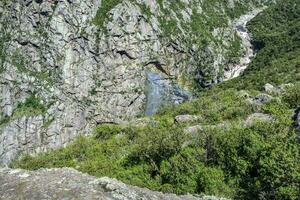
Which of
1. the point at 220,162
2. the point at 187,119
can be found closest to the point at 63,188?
the point at 220,162

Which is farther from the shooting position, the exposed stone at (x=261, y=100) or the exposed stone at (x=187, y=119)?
the exposed stone at (x=187, y=119)

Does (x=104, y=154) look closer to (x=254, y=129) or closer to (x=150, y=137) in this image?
(x=150, y=137)

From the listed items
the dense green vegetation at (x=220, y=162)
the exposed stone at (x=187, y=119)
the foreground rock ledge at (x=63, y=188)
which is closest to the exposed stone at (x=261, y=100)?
the exposed stone at (x=187, y=119)

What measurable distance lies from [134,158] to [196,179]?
11.0 metres

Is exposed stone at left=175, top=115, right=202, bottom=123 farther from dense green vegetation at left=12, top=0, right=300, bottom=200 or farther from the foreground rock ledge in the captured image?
the foreground rock ledge

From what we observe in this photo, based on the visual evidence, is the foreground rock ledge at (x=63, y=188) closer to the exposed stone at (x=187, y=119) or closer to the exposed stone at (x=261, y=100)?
the exposed stone at (x=261, y=100)

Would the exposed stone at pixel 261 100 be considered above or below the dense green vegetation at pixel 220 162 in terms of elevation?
above

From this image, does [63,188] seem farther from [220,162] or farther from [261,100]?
[261,100]

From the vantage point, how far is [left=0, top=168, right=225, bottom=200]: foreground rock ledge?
28688 mm

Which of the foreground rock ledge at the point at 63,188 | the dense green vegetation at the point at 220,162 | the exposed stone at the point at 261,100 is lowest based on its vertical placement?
the dense green vegetation at the point at 220,162

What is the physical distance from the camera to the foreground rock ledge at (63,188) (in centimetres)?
2869

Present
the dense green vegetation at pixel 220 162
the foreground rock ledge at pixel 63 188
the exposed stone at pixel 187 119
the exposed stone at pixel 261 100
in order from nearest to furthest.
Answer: the foreground rock ledge at pixel 63 188
the dense green vegetation at pixel 220 162
the exposed stone at pixel 261 100
the exposed stone at pixel 187 119

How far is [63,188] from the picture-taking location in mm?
29359

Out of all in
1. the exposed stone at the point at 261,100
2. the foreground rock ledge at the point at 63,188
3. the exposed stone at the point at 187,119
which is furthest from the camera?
the exposed stone at the point at 187,119
